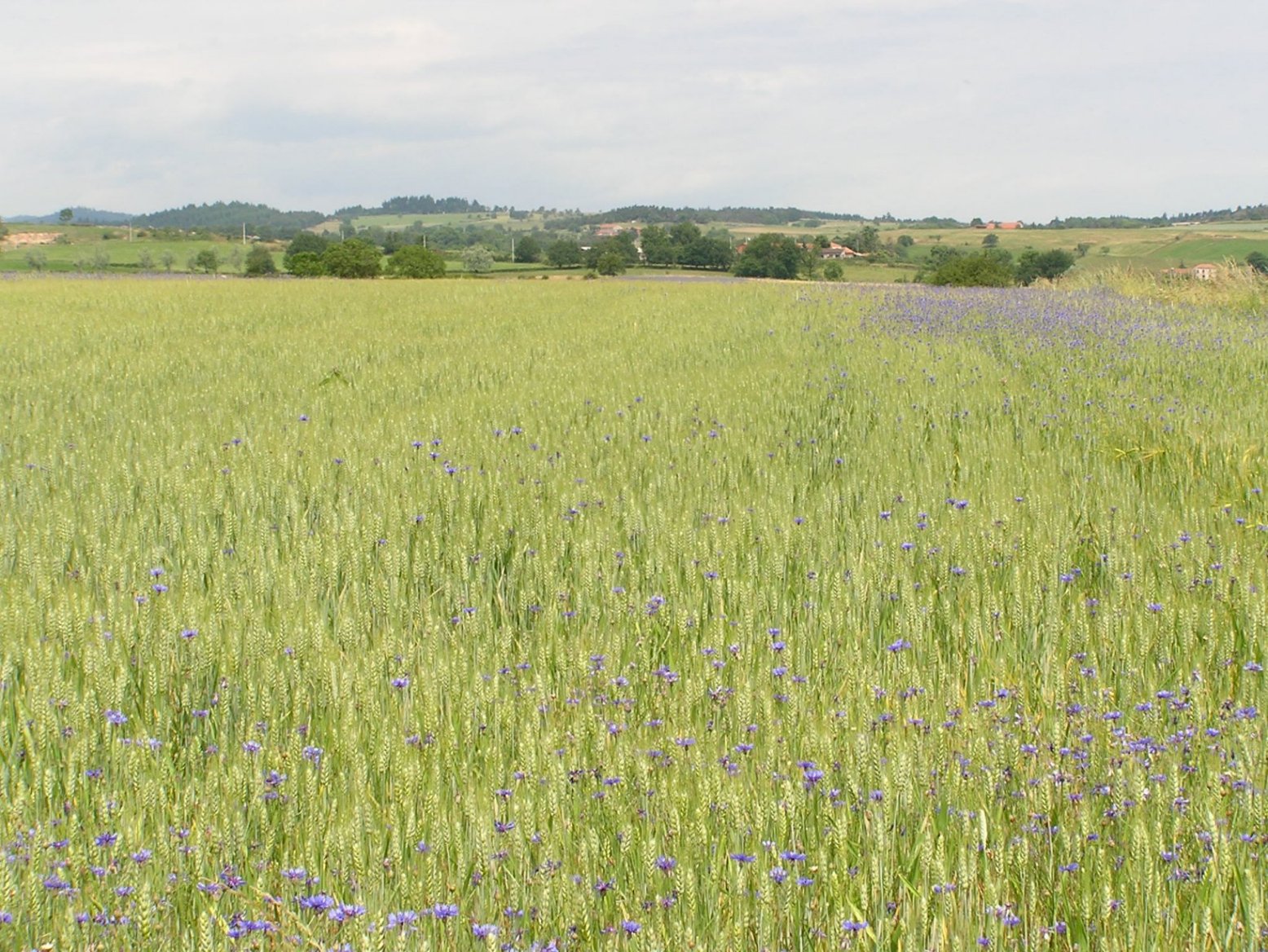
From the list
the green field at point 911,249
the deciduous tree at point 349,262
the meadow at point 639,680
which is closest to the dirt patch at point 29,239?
the green field at point 911,249

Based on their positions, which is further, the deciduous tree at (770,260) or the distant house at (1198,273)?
the deciduous tree at (770,260)

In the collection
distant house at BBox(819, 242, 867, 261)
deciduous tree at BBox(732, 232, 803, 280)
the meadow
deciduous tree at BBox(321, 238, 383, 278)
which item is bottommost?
the meadow

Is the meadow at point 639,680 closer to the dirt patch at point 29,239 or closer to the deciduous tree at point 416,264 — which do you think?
the deciduous tree at point 416,264

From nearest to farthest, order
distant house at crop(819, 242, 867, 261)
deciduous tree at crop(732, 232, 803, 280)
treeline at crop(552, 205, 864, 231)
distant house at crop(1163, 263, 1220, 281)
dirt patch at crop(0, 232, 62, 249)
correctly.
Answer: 1. distant house at crop(1163, 263, 1220, 281)
2. deciduous tree at crop(732, 232, 803, 280)
3. dirt patch at crop(0, 232, 62, 249)
4. distant house at crop(819, 242, 867, 261)
5. treeline at crop(552, 205, 864, 231)

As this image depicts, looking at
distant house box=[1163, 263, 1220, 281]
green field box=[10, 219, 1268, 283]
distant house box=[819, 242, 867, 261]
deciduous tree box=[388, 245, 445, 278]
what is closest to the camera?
distant house box=[1163, 263, 1220, 281]

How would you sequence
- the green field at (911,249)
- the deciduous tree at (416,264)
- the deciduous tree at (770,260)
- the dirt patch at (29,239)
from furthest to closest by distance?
the dirt patch at (29,239)
the deciduous tree at (770,260)
the green field at (911,249)
the deciduous tree at (416,264)

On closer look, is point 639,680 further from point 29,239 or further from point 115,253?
point 29,239

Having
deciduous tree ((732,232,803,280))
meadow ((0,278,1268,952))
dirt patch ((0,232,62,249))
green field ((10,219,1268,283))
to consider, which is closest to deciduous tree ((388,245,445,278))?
green field ((10,219,1268,283))

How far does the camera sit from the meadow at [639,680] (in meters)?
1.86

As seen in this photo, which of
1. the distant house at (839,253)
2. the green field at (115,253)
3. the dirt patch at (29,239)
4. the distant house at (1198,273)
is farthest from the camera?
the distant house at (839,253)

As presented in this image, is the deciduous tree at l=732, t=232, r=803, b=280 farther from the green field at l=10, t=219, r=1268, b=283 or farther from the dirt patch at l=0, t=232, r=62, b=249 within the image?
the dirt patch at l=0, t=232, r=62, b=249

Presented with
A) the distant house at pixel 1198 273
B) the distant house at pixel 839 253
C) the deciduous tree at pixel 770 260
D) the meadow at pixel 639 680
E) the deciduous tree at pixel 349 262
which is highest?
the distant house at pixel 839 253

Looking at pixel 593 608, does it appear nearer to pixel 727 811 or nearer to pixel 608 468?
pixel 727 811

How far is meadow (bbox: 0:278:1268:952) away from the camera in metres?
1.86
